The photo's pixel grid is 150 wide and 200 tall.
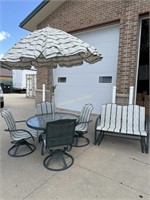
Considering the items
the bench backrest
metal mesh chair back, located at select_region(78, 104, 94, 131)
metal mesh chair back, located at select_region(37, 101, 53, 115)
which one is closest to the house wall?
the bench backrest

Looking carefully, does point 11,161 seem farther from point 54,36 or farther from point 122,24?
point 122,24

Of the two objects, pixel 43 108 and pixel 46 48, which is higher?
pixel 46 48

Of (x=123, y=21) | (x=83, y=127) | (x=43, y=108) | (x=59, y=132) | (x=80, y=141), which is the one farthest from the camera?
(x=123, y=21)

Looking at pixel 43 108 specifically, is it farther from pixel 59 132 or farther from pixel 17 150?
pixel 59 132

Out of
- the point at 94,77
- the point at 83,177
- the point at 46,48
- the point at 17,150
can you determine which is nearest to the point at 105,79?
the point at 94,77

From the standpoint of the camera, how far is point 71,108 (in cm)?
743

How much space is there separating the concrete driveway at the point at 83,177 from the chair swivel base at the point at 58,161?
0.30 feet

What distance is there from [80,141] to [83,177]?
4.97 ft

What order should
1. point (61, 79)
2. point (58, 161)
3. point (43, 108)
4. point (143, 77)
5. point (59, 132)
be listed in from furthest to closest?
1. point (143, 77)
2. point (61, 79)
3. point (43, 108)
4. point (58, 161)
5. point (59, 132)

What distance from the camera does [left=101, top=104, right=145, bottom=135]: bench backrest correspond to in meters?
3.84

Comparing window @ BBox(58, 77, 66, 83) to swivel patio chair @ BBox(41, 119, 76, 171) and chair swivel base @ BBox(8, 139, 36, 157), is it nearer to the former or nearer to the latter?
chair swivel base @ BBox(8, 139, 36, 157)

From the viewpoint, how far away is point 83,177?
255cm

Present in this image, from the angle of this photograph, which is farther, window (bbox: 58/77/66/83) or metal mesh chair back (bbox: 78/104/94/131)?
window (bbox: 58/77/66/83)

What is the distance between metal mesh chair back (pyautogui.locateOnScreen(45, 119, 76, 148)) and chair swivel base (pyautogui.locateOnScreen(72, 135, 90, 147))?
3.20ft
